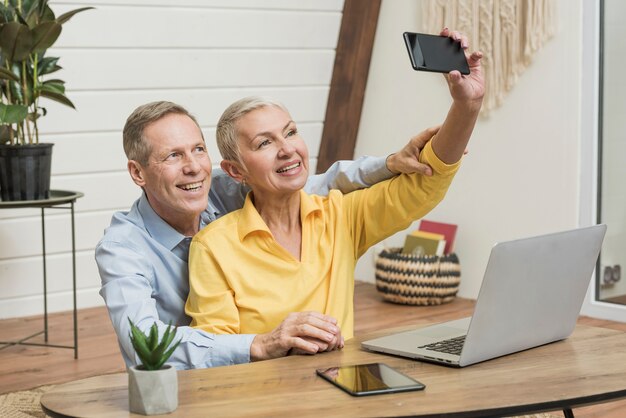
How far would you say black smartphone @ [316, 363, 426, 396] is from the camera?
4.62ft

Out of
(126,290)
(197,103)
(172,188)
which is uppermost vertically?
(197,103)

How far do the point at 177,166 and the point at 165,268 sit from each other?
0.72ft

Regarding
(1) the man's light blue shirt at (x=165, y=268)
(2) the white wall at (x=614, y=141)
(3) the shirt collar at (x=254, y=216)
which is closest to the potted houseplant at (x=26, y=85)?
(1) the man's light blue shirt at (x=165, y=268)

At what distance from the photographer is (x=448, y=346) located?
166cm

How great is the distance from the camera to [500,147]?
14.0ft

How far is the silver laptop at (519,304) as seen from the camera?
5.02ft

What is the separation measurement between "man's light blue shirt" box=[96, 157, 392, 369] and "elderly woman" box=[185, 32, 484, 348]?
0.30 ft

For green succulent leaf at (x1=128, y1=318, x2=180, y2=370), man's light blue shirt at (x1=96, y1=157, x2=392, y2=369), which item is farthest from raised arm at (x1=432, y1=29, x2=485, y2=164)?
green succulent leaf at (x1=128, y1=318, x2=180, y2=370)

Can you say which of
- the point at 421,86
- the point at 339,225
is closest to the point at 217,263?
the point at 339,225

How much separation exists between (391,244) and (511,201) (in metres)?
0.83

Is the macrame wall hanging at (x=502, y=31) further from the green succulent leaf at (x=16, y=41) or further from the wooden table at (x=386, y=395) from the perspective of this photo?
the wooden table at (x=386, y=395)

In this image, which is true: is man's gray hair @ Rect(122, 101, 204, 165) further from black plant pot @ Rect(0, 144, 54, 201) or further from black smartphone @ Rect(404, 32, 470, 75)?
black plant pot @ Rect(0, 144, 54, 201)

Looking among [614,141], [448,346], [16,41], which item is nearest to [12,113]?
[16,41]

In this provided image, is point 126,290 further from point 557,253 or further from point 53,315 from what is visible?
point 53,315
